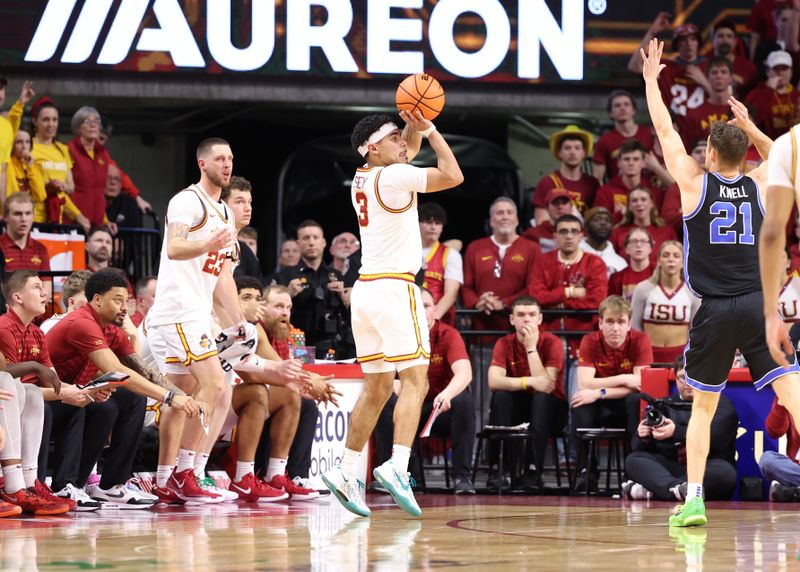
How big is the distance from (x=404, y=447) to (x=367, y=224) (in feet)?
4.52

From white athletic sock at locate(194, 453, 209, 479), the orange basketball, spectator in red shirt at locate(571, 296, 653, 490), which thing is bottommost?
white athletic sock at locate(194, 453, 209, 479)

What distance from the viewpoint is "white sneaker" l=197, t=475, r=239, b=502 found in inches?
373

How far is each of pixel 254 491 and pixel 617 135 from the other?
7.08 metres

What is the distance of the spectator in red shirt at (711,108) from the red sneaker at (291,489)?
21.9 ft

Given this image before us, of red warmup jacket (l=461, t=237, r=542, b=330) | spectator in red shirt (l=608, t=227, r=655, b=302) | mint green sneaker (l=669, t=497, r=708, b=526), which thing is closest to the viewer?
mint green sneaker (l=669, t=497, r=708, b=526)

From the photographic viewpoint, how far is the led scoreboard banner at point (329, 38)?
14414 millimetres

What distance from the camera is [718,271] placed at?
25.3ft

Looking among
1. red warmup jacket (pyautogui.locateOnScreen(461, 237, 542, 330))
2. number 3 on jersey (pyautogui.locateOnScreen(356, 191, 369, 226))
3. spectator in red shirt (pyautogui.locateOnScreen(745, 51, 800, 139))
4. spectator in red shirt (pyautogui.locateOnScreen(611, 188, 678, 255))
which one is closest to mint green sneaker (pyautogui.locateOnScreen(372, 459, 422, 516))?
number 3 on jersey (pyautogui.locateOnScreen(356, 191, 369, 226))

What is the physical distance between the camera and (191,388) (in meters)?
9.62

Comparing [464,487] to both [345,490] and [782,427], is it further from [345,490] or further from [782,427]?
[345,490]

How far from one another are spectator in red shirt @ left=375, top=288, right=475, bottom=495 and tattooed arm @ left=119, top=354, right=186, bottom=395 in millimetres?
2573

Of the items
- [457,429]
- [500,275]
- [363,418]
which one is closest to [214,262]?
[363,418]

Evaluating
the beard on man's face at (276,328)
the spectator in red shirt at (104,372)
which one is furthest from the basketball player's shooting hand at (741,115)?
the beard on man's face at (276,328)

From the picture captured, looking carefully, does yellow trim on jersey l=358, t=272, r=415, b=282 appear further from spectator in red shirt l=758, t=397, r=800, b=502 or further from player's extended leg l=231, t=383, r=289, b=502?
spectator in red shirt l=758, t=397, r=800, b=502
